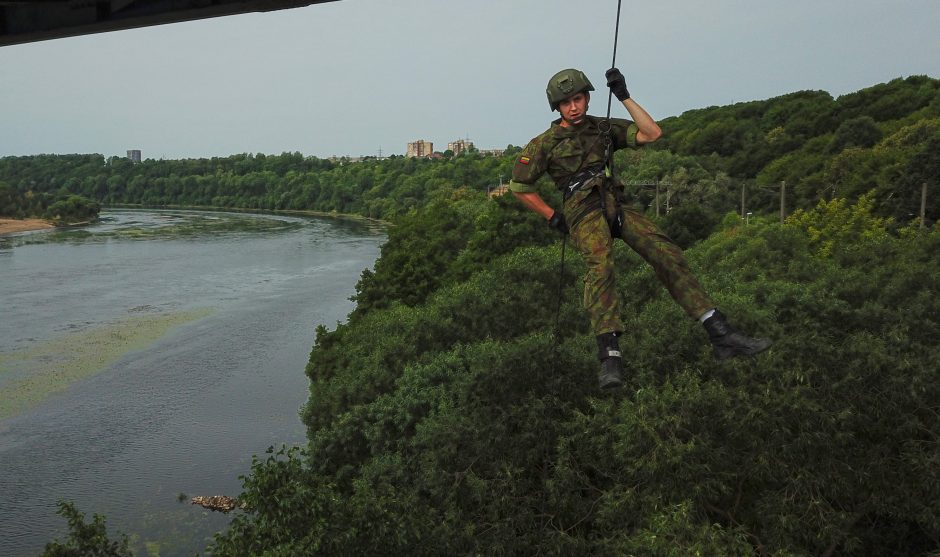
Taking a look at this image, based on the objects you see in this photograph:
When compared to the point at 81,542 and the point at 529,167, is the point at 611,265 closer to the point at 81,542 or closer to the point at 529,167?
the point at 529,167

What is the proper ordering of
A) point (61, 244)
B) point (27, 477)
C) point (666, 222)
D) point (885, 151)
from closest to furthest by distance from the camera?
point (27, 477) → point (666, 222) → point (885, 151) → point (61, 244)

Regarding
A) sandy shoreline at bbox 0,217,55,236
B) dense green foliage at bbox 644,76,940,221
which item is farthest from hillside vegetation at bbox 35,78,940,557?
sandy shoreline at bbox 0,217,55,236

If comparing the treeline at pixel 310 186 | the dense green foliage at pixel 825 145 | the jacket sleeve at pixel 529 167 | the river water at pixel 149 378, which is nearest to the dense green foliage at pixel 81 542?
the river water at pixel 149 378

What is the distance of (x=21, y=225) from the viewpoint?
133m

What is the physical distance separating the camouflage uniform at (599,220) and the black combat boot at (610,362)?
3.1 inches

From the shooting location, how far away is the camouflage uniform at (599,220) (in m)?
Answer: 7.09

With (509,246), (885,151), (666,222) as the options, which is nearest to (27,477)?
(509,246)

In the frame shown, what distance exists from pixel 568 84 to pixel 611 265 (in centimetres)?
162

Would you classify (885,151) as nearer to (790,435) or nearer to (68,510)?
(790,435)

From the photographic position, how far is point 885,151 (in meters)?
64.1

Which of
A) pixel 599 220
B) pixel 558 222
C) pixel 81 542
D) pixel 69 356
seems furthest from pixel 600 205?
pixel 69 356

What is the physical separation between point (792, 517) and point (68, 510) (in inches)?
518

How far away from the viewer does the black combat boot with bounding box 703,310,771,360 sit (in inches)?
262

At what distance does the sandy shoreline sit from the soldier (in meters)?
136
